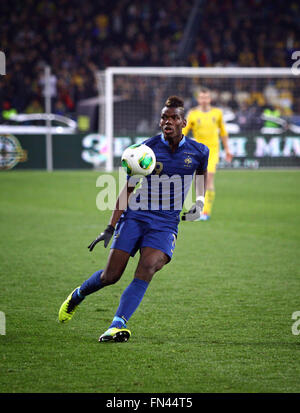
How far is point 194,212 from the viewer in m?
5.41

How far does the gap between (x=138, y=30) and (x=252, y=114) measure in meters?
7.90

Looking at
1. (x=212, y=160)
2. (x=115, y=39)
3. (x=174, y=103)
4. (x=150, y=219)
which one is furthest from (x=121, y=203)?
(x=115, y=39)

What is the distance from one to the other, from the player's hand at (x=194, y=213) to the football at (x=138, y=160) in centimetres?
44

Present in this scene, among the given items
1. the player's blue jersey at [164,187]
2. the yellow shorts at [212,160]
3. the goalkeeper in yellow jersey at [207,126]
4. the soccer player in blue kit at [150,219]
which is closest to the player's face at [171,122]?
the soccer player in blue kit at [150,219]

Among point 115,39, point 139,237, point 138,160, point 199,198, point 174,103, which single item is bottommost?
point 139,237

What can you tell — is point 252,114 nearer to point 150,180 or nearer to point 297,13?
point 297,13

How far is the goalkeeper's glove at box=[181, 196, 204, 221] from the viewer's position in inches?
210

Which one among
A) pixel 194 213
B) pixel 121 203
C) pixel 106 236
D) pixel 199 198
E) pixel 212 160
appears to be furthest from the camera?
pixel 212 160

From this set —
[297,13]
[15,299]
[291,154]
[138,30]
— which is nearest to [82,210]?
[15,299]

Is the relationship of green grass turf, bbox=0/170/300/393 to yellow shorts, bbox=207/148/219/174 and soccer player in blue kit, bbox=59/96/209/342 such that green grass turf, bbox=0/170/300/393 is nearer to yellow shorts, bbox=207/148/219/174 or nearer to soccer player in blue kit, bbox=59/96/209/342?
soccer player in blue kit, bbox=59/96/209/342

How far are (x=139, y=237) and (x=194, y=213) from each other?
0.47 m

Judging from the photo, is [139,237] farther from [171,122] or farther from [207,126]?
[207,126]

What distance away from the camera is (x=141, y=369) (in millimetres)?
4473

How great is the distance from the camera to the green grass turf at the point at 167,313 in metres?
4.33
